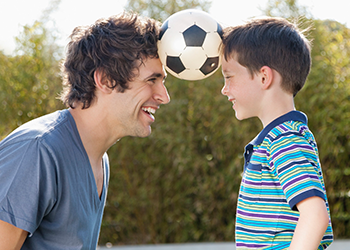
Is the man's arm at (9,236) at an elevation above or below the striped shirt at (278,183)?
below

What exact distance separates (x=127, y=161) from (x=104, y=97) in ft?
7.26

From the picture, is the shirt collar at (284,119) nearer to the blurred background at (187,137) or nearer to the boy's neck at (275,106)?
the boy's neck at (275,106)

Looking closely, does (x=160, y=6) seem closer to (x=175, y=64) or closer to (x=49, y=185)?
(x=175, y=64)

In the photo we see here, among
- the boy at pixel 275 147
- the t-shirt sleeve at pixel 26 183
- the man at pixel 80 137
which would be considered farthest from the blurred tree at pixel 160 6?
the t-shirt sleeve at pixel 26 183

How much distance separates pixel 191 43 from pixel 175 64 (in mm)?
150

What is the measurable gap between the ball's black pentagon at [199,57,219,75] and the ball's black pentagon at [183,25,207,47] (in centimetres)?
10

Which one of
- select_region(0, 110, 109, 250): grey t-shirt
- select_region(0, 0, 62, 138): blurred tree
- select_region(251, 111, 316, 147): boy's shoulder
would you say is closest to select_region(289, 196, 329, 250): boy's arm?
select_region(251, 111, 316, 147): boy's shoulder

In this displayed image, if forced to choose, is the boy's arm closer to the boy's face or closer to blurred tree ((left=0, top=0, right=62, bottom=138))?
the boy's face

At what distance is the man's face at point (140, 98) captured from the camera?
2172mm

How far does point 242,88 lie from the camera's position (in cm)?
186

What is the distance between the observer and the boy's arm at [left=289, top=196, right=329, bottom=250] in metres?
1.44

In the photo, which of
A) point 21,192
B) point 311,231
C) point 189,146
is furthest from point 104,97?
point 189,146

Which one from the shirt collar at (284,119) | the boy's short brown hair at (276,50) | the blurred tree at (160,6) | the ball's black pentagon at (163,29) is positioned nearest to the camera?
the shirt collar at (284,119)

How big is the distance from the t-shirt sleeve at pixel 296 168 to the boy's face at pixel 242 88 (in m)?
0.30
